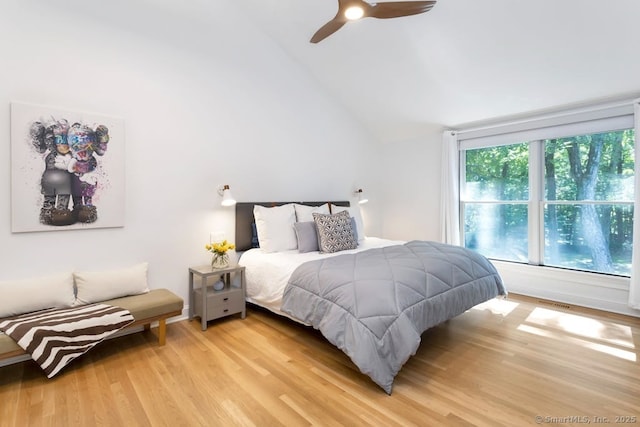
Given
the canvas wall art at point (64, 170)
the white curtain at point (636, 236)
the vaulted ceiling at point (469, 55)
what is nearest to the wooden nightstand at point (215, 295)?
the canvas wall art at point (64, 170)

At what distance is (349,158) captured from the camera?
4.94 metres

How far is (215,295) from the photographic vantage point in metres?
3.02

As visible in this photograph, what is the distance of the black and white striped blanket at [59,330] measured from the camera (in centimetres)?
199

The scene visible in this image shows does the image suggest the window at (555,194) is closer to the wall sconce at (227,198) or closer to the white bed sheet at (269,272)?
the white bed sheet at (269,272)

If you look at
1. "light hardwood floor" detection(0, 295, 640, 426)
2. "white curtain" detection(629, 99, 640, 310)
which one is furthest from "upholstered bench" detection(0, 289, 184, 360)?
"white curtain" detection(629, 99, 640, 310)

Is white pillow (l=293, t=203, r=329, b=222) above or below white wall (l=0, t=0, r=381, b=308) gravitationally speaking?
below

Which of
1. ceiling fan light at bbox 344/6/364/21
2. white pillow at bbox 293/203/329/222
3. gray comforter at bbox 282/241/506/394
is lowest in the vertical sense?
gray comforter at bbox 282/241/506/394

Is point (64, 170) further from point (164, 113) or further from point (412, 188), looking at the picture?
point (412, 188)

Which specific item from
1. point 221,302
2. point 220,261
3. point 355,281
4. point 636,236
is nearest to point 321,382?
point 355,281

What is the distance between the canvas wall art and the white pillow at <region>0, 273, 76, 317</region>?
39cm

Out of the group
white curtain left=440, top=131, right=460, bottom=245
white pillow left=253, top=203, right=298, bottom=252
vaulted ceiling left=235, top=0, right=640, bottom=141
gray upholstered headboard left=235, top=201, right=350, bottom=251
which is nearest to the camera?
vaulted ceiling left=235, top=0, right=640, bottom=141

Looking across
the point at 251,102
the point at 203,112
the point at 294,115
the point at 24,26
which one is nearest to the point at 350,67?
the point at 294,115

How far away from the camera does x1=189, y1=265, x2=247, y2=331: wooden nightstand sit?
296 centimetres

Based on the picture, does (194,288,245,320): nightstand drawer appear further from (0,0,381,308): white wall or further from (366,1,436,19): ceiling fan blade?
(366,1,436,19): ceiling fan blade
